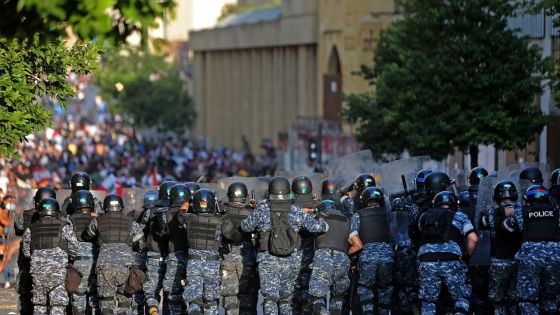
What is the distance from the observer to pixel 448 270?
637 inches

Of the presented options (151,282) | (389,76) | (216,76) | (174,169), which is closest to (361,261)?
(151,282)

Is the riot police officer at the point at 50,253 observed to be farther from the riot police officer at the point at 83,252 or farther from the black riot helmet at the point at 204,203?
the black riot helmet at the point at 204,203

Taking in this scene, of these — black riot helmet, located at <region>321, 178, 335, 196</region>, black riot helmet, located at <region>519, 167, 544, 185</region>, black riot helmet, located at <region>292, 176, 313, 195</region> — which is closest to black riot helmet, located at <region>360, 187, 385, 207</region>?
black riot helmet, located at <region>292, 176, 313, 195</region>

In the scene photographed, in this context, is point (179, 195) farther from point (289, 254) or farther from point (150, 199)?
point (289, 254)

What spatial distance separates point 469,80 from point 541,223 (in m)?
14.9

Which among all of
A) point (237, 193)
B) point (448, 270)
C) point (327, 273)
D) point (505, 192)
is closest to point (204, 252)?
point (237, 193)

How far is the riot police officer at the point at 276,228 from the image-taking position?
16828 millimetres

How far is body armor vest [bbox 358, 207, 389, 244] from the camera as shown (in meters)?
17.4

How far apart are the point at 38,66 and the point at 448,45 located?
13848 mm

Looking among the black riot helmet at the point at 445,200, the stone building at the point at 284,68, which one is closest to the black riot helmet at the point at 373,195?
the black riot helmet at the point at 445,200

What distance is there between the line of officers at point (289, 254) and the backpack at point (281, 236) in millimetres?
11

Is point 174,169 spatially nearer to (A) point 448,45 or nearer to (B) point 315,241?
(A) point 448,45

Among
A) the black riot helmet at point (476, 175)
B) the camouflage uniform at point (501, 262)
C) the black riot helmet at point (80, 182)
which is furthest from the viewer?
the black riot helmet at point (80, 182)

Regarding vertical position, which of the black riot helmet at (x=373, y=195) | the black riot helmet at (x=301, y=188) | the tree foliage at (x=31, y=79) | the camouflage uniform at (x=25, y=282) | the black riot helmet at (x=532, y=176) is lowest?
the camouflage uniform at (x=25, y=282)
